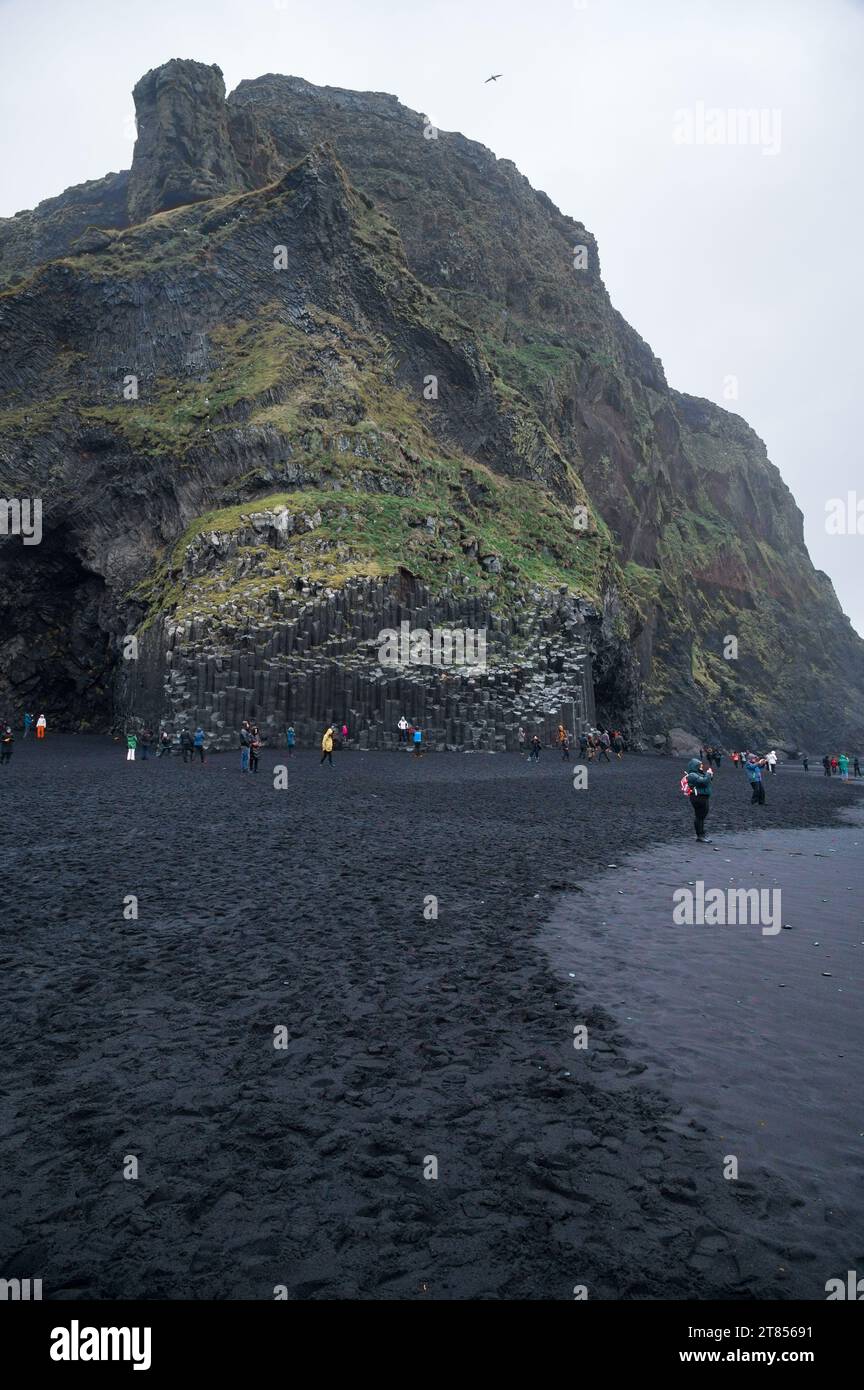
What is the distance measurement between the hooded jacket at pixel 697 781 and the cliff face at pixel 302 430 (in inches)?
1305

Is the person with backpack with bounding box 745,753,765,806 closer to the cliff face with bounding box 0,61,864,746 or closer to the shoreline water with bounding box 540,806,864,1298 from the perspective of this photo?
the shoreline water with bounding box 540,806,864,1298

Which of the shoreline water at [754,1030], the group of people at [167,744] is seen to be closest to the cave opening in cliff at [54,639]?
the group of people at [167,744]

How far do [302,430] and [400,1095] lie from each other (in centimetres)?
6433

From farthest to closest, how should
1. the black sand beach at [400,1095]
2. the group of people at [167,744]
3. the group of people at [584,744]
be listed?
the group of people at [584,744] → the group of people at [167,744] → the black sand beach at [400,1095]

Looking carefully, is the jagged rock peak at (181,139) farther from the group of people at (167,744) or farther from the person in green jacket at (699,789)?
the person in green jacket at (699,789)

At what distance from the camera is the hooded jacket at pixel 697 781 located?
19.2m

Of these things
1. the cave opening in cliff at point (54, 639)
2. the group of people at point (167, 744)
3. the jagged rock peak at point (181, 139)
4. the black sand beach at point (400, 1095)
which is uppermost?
the jagged rock peak at point (181, 139)

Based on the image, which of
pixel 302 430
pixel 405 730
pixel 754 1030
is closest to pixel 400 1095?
pixel 754 1030

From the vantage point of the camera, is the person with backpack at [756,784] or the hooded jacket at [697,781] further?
the person with backpack at [756,784]

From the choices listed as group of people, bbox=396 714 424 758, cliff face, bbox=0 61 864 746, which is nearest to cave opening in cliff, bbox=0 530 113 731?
cliff face, bbox=0 61 864 746

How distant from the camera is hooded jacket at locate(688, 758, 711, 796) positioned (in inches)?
755

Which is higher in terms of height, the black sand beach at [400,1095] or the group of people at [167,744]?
the group of people at [167,744]

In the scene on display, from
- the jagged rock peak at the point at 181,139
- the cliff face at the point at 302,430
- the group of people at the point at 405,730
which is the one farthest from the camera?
the jagged rock peak at the point at 181,139
